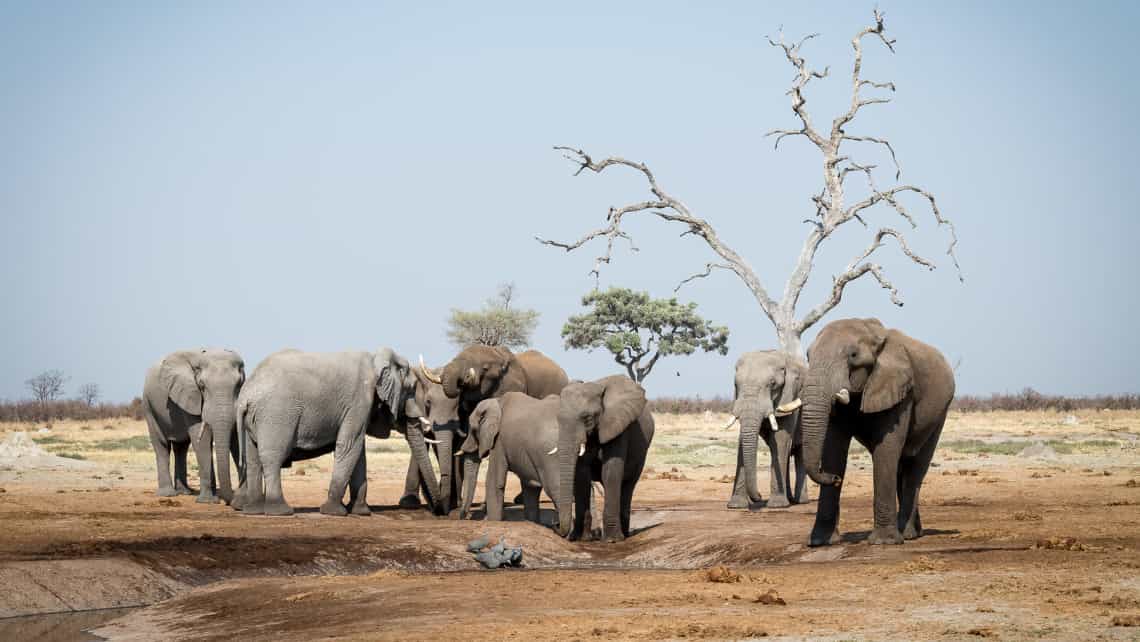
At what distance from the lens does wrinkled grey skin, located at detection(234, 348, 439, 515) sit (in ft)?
74.5

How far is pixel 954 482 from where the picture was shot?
29.1m

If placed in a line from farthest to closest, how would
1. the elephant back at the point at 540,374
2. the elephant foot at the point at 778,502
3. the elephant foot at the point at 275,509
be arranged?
the elephant back at the point at 540,374
the elephant foot at the point at 778,502
the elephant foot at the point at 275,509

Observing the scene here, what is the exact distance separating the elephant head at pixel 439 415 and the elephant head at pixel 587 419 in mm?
4278

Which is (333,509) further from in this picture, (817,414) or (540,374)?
(817,414)

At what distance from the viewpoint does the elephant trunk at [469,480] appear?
75.5 ft

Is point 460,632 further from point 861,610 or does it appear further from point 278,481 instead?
point 278,481

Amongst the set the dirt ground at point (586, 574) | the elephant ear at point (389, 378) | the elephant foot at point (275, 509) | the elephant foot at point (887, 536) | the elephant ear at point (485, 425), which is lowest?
the dirt ground at point (586, 574)

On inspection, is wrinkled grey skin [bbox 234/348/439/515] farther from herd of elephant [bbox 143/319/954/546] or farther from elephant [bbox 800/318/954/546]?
elephant [bbox 800/318/954/546]

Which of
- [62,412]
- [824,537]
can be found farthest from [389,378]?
[62,412]

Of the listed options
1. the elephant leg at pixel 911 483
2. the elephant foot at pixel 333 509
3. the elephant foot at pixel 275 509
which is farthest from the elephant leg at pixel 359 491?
the elephant leg at pixel 911 483

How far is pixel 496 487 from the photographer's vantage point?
2202 centimetres

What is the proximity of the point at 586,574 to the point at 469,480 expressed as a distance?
22.7 ft

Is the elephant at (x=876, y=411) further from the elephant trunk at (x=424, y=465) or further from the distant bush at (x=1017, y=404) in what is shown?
the distant bush at (x=1017, y=404)

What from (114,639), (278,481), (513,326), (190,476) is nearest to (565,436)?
(278,481)
